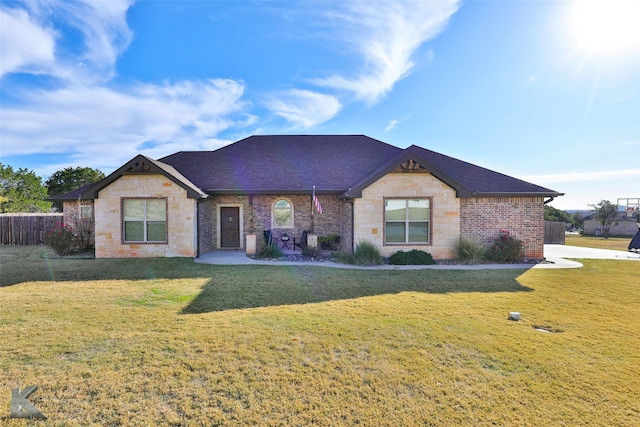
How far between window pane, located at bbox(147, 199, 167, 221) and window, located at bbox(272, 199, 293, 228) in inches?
197

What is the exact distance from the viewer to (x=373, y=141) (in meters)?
18.6

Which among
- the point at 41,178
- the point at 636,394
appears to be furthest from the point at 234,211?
the point at 41,178

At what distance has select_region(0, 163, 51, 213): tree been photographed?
31.1m

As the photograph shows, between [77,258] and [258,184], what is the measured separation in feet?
27.3

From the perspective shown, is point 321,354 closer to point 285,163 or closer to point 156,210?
point 156,210

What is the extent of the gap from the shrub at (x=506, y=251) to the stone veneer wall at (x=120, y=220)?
12.6 m

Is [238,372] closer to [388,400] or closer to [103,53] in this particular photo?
[388,400]

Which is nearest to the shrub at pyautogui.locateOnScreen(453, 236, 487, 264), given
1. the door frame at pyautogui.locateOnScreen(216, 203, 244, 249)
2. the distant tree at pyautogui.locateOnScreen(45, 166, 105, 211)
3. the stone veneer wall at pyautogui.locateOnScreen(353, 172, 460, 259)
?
the stone veneer wall at pyautogui.locateOnScreen(353, 172, 460, 259)

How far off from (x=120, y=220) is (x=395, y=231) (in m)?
11.7

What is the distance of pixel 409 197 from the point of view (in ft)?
39.4

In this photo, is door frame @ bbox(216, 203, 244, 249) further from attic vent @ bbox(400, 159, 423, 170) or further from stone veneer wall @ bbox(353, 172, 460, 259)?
→ attic vent @ bbox(400, 159, 423, 170)

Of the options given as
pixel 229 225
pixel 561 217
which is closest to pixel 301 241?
pixel 229 225

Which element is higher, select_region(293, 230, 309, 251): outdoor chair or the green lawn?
select_region(293, 230, 309, 251): outdoor chair

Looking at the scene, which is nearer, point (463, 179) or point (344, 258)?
point (344, 258)
